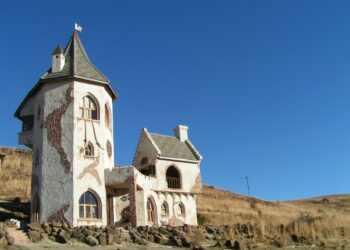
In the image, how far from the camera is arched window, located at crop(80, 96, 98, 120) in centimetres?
3538

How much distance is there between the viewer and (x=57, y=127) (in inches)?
1361

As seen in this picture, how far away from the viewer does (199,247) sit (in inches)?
1063

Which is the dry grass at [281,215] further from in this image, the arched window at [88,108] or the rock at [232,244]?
the arched window at [88,108]

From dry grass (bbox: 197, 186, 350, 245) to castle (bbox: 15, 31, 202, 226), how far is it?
28.6 feet

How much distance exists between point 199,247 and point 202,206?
34.2m

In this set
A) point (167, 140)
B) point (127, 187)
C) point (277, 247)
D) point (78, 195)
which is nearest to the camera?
point (277, 247)

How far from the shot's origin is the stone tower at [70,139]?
3297cm

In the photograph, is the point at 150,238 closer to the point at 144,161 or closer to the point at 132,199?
the point at 132,199

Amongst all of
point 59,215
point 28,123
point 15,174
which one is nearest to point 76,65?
point 28,123

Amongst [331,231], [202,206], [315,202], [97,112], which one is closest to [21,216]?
[97,112]

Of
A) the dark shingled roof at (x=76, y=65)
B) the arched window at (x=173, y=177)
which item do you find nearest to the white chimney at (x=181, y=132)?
the arched window at (x=173, y=177)

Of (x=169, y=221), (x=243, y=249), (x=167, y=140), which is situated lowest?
(x=243, y=249)

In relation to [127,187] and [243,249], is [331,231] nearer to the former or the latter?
[243,249]

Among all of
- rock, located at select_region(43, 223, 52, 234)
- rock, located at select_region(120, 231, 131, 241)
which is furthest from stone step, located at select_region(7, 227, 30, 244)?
rock, located at select_region(120, 231, 131, 241)
